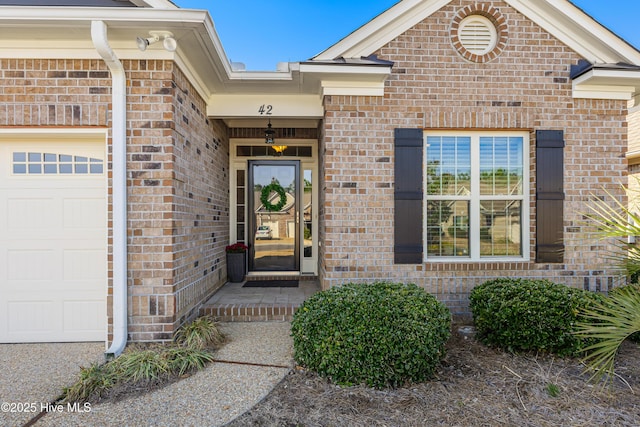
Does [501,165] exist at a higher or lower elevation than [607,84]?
lower

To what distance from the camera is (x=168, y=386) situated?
2875 mm

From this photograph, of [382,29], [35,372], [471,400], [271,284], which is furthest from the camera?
[271,284]

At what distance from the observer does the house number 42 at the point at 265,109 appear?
4.90 m

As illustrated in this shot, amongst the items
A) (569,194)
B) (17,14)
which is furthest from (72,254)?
(569,194)

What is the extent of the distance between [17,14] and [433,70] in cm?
443

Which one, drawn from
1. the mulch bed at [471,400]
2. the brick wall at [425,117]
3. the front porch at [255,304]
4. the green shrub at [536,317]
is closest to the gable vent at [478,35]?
the brick wall at [425,117]

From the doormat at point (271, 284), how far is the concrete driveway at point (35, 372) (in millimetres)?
2361

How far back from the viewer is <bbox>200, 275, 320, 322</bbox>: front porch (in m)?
4.41

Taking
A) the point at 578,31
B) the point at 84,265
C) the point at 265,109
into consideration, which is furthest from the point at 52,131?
the point at 578,31

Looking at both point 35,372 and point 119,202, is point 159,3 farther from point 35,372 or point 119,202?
point 35,372

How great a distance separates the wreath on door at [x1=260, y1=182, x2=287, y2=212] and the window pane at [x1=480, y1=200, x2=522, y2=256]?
3.51 meters

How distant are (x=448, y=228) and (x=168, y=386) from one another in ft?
12.1

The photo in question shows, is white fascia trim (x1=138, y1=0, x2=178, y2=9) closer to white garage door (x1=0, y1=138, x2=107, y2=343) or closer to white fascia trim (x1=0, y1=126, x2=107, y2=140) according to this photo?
white fascia trim (x1=0, y1=126, x2=107, y2=140)

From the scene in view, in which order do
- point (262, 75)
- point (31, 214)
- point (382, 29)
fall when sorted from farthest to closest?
point (262, 75), point (382, 29), point (31, 214)
